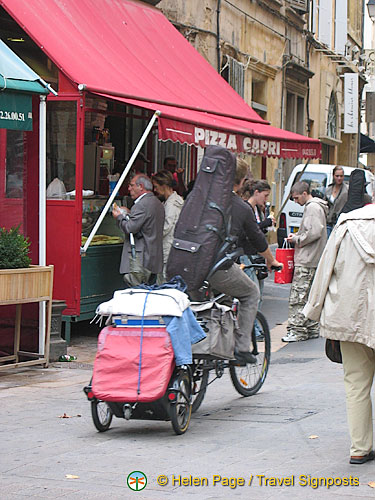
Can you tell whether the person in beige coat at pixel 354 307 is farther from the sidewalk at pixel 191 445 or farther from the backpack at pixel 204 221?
the backpack at pixel 204 221

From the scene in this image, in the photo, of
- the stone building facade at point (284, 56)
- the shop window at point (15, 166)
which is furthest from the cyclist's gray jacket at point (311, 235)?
the stone building facade at point (284, 56)

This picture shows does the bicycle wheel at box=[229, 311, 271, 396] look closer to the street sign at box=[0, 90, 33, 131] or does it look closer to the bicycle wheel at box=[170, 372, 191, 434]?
the bicycle wheel at box=[170, 372, 191, 434]

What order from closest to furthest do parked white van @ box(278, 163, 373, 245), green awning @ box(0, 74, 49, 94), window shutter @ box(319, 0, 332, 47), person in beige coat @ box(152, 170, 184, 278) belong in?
green awning @ box(0, 74, 49, 94) < person in beige coat @ box(152, 170, 184, 278) < parked white van @ box(278, 163, 373, 245) < window shutter @ box(319, 0, 332, 47)

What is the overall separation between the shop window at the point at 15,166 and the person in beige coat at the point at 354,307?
448 cm

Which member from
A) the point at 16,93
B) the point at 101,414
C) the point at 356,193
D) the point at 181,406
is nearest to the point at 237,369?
the point at 181,406

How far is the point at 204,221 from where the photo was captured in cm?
680

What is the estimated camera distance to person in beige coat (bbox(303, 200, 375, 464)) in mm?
5438

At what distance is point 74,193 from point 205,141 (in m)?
1.61

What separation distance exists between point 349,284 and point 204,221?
5.22 feet

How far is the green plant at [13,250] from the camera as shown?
8.49 meters

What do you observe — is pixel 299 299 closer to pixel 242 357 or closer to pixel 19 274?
pixel 19 274

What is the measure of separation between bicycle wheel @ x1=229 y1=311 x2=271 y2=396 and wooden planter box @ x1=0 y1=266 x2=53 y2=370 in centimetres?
205

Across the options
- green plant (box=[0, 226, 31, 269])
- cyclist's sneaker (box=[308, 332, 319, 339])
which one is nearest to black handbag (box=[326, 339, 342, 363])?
green plant (box=[0, 226, 31, 269])

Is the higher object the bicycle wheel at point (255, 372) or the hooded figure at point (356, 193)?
the hooded figure at point (356, 193)
